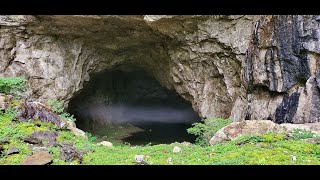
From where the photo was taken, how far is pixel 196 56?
15438 mm

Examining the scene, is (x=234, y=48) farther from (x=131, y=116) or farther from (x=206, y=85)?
(x=131, y=116)

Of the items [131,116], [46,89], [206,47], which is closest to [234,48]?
[206,47]

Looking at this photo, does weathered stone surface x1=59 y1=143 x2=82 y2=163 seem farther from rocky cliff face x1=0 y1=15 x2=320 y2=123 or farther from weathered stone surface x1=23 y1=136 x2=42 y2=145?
rocky cliff face x1=0 y1=15 x2=320 y2=123

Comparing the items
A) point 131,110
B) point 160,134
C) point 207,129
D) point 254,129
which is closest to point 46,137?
point 254,129

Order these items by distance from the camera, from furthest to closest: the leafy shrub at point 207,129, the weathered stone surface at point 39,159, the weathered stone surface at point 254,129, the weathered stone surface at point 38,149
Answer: the leafy shrub at point 207,129 → the weathered stone surface at point 254,129 → the weathered stone surface at point 38,149 → the weathered stone surface at point 39,159

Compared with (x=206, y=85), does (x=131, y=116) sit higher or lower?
lower

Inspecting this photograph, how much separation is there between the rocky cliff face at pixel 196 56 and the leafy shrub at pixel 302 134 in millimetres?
1975

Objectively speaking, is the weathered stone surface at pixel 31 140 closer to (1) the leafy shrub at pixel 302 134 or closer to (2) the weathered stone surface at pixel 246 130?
(2) the weathered stone surface at pixel 246 130

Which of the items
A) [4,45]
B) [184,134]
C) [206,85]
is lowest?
[184,134]

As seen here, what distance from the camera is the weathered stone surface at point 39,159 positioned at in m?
6.73

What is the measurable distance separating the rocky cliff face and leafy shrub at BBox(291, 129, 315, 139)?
1.98 meters

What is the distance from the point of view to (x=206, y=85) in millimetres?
15914

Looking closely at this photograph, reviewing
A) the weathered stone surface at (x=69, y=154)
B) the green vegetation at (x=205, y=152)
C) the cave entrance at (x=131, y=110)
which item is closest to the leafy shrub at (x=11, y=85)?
the green vegetation at (x=205, y=152)

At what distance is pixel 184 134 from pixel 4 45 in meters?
12.2
